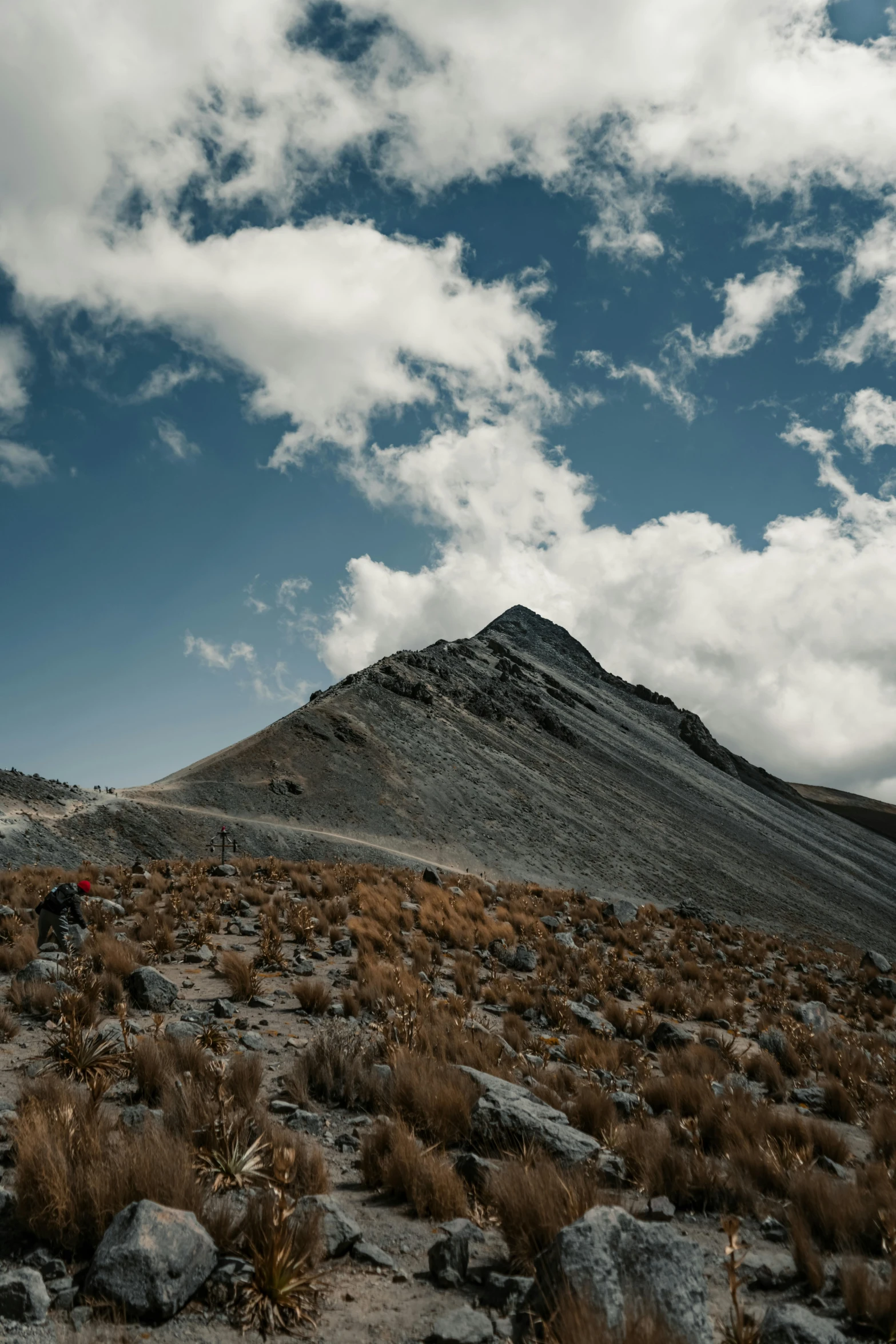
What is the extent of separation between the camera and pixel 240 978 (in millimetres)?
9070

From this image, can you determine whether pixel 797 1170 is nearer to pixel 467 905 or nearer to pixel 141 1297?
pixel 141 1297

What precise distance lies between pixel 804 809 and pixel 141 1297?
396 ft

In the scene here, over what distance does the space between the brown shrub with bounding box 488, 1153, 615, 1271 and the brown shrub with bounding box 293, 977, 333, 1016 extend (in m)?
4.68

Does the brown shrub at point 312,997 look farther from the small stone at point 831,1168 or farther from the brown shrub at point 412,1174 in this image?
the small stone at point 831,1168

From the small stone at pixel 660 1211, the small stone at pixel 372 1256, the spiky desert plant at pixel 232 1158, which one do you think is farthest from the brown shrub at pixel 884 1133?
the spiky desert plant at pixel 232 1158

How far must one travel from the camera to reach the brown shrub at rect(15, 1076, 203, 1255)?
3.80 m

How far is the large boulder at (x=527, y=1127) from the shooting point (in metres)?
5.23

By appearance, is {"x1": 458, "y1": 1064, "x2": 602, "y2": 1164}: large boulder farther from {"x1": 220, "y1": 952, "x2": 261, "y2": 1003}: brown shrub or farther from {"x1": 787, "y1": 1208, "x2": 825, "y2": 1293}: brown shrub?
{"x1": 220, "y1": 952, "x2": 261, "y2": 1003}: brown shrub

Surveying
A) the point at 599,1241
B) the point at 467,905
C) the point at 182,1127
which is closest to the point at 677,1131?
the point at 599,1241

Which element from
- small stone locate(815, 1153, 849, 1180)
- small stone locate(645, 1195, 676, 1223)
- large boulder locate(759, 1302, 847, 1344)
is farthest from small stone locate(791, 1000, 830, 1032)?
large boulder locate(759, 1302, 847, 1344)

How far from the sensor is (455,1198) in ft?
15.2

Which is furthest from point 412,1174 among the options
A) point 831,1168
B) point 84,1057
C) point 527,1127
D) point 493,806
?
point 493,806

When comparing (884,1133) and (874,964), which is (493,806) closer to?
(874,964)

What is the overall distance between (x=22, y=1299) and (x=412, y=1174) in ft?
7.84
